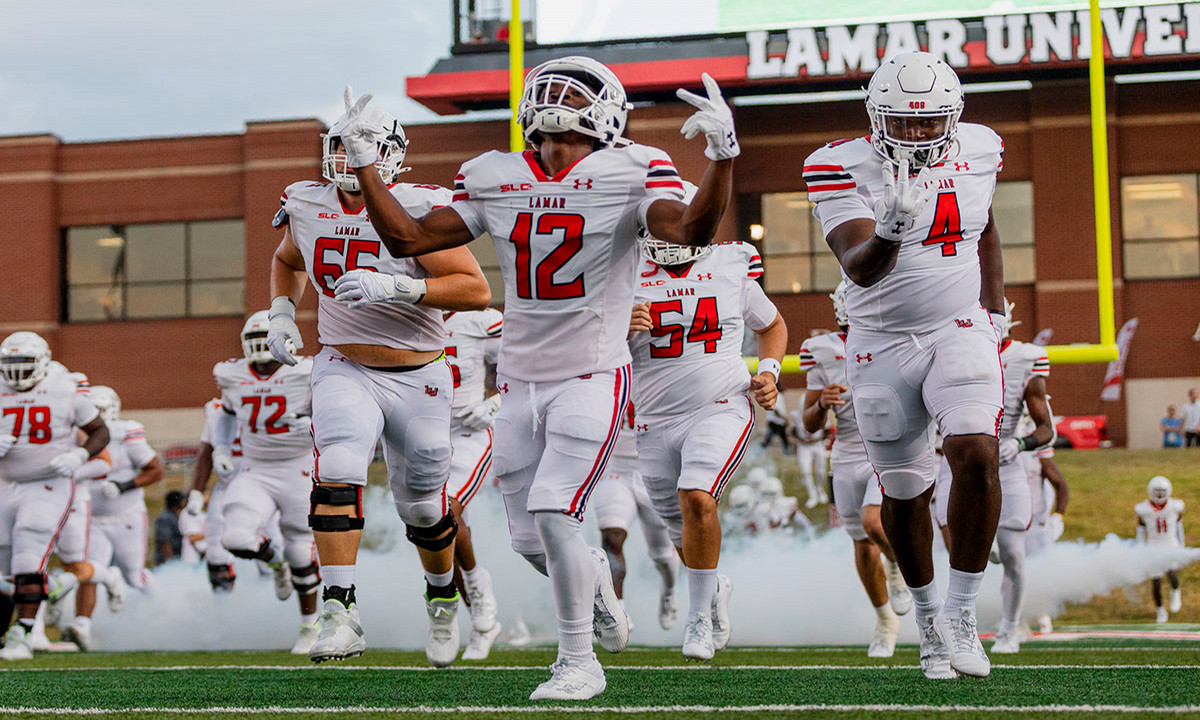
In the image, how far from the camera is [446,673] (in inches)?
233

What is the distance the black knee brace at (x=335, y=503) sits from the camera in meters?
5.12

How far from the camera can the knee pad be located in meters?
9.15

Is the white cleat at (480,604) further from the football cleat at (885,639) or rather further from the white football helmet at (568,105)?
the white football helmet at (568,105)

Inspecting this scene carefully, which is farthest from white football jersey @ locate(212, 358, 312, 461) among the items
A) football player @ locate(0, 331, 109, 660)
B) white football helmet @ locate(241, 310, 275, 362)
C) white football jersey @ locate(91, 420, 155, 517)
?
white football jersey @ locate(91, 420, 155, 517)

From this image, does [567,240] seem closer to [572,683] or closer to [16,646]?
[572,683]

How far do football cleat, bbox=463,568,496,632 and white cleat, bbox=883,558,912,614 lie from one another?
2325 millimetres

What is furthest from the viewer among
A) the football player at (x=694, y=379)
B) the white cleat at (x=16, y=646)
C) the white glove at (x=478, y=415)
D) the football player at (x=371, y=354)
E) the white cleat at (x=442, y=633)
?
the white cleat at (x=16, y=646)

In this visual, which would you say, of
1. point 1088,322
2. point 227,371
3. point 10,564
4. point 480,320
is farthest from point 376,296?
point 1088,322

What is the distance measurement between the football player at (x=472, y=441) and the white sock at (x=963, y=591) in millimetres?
2899

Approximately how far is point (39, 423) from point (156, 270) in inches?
832

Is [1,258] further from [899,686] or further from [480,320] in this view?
[899,686]

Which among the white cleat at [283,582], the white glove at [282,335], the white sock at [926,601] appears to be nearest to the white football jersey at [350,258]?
the white glove at [282,335]

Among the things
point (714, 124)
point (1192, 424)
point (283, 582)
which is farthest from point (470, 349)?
point (1192, 424)

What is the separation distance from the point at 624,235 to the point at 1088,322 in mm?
22298
